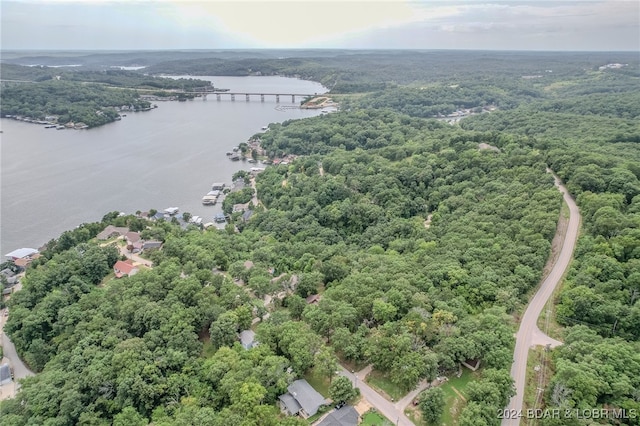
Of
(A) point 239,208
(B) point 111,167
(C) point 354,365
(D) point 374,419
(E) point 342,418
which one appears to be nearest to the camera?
(E) point 342,418

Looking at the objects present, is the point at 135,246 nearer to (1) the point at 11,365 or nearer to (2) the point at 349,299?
(1) the point at 11,365

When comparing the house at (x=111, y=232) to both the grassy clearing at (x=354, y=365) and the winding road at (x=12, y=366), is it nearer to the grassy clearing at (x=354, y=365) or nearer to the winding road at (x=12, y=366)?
the winding road at (x=12, y=366)

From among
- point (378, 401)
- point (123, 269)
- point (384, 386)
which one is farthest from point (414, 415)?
point (123, 269)

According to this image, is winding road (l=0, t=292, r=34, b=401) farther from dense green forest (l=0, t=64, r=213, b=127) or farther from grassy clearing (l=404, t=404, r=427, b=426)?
dense green forest (l=0, t=64, r=213, b=127)

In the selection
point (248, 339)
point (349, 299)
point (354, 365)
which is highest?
point (349, 299)

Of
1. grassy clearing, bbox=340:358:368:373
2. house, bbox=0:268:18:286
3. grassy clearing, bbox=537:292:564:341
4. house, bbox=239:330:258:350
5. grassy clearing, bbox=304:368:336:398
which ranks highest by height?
grassy clearing, bbox=537:292:564:341

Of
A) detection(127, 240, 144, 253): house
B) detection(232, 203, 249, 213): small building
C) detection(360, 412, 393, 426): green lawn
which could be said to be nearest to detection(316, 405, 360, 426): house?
detection(360, 412, 393, 426): green lawn

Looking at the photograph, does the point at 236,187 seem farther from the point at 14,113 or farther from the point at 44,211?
the point at 14,113

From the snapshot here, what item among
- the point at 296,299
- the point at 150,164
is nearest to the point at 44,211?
the point at 150,164
